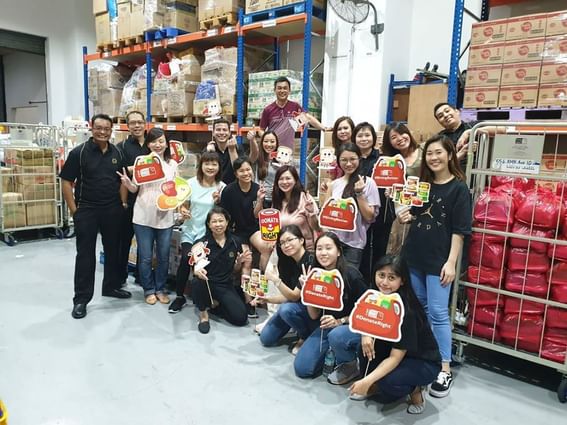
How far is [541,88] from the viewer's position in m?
3.45

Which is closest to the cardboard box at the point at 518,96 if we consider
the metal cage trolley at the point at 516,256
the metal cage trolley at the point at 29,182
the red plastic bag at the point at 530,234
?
the metal cage trolley at the point at 516,256

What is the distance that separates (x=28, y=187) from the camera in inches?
238

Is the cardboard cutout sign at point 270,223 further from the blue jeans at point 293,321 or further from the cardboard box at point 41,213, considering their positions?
the cardboard box at point 41,213

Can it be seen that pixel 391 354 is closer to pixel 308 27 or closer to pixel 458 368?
pixel 458 368

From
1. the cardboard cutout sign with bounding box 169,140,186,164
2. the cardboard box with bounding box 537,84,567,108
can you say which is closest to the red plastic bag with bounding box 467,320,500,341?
the cardboard box with bounding box 537,84,567,108

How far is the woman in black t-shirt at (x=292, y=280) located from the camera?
2.92m

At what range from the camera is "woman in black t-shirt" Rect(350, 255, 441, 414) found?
221 centimetres

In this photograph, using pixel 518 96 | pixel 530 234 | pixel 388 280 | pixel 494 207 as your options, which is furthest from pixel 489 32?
pixel 388 280

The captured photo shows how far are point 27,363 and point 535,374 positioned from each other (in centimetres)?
331

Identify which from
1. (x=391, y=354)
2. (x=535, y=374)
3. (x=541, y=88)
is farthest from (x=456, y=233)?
(x=541, y=88)

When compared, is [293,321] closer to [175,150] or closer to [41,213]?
[175,150]

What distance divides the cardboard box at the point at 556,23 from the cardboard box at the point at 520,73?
0.24 m

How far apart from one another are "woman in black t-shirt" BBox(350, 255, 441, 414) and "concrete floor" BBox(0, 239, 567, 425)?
0.73ft

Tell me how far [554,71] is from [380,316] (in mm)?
2569
